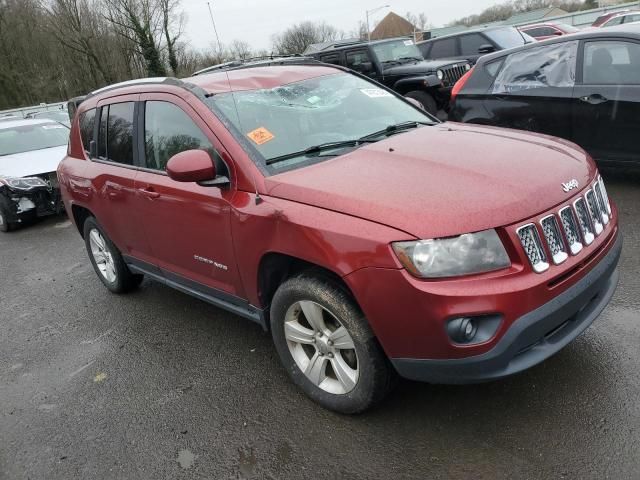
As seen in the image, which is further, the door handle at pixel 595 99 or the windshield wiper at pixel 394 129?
the door handle at pixel 595 99

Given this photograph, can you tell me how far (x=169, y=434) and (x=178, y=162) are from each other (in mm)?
1523

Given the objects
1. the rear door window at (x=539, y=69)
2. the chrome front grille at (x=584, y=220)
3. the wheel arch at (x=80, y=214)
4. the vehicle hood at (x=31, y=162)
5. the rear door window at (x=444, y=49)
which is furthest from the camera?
the rear door window at (x=444, y=49)

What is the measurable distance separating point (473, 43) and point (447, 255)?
11.6m

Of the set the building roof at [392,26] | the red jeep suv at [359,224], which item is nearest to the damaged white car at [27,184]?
the red jeep suv at [359,224]

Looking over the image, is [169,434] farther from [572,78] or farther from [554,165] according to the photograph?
[572,78]

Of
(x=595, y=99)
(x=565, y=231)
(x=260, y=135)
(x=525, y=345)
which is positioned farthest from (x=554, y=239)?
(x=595, y=99)

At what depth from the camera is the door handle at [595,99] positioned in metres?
5.46

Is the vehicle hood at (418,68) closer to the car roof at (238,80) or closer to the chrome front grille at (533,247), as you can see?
the car roof at (238,80)

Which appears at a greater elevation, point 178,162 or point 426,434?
point 178,162

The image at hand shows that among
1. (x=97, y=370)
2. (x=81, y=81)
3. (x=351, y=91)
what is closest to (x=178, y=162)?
(x=351, y=91)

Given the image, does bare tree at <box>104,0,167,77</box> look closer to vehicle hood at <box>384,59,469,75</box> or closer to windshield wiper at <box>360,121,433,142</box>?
vehicle hood at <box>384,59,469,75</box>

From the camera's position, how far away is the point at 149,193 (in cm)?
365

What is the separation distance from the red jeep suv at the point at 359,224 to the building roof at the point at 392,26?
8288cm

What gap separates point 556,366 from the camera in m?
3.05
